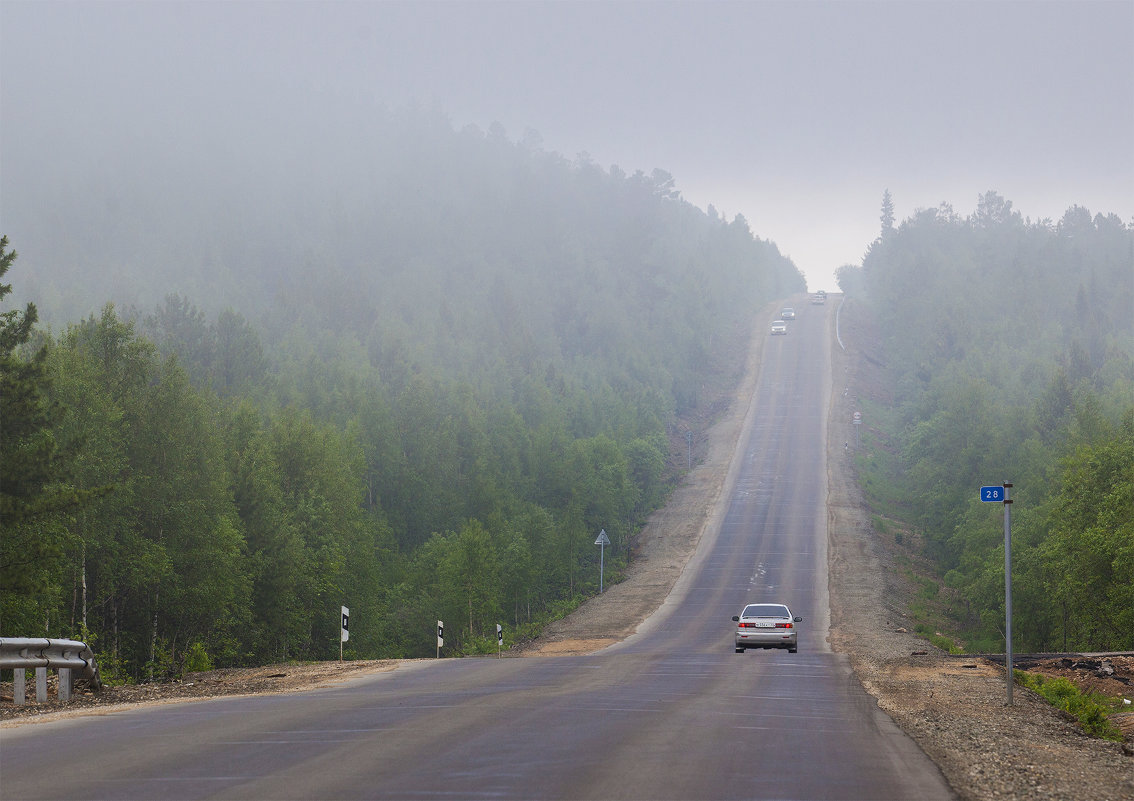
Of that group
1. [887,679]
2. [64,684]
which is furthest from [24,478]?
[887,679]

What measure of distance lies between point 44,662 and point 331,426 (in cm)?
4760

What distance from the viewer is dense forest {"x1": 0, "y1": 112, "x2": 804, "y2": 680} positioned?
35531mm

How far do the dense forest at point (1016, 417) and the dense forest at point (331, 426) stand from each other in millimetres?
22177

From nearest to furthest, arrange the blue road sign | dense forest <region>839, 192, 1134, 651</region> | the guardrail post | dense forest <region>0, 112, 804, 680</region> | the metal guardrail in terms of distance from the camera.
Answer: the metal guardrail
the guardrail post
the blue road sign
dense forest <region>0, 112, 804, 680</region>
dense forest <region>839, 192, 1134, 651</region>

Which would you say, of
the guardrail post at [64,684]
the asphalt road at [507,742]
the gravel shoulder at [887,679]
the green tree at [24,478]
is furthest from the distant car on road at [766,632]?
the guardrail post at [64,684]

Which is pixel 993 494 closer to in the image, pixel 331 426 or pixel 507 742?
pixel 507 742

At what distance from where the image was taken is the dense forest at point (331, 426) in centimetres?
3553

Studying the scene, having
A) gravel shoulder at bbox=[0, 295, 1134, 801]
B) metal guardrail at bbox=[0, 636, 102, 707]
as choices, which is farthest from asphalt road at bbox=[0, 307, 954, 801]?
metal guardrail at bbox=[0, 636, 102, 707]

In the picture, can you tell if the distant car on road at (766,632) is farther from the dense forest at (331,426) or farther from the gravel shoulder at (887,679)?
the dense forest at (331,426)

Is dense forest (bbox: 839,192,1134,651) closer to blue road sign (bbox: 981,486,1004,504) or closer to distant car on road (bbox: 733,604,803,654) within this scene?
distant car on road (bbox: 733,604,803,654)

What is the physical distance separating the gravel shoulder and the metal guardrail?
0.32m

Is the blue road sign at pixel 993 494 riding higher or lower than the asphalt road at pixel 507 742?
higher

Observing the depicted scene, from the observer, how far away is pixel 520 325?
128 metres

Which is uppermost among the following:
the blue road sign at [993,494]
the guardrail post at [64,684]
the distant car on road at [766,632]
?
the blue road sign at [993,494]
